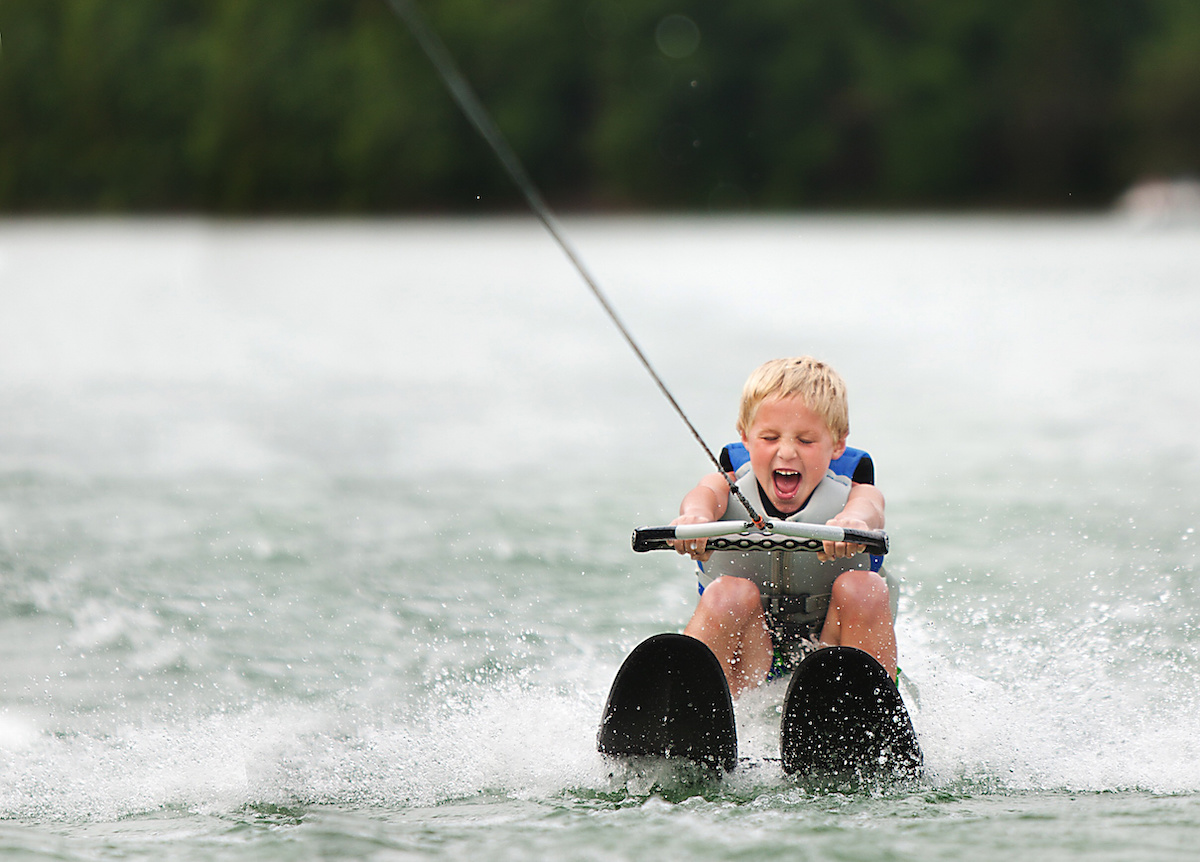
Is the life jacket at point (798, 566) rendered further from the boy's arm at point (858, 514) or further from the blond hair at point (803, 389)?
the blond hair at point (803, 389)

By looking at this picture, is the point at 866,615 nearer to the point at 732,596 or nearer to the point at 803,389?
the point at 732,596

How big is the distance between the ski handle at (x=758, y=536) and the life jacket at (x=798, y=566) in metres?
0.24

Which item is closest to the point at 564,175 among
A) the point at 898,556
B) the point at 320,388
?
the point at 320,388

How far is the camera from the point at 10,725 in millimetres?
3340

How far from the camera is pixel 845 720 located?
109 inches

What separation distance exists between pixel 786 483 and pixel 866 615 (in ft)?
0.99

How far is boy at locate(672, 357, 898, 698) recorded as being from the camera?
9.31ft

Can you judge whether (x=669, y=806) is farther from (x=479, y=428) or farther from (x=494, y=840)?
(x=479, y=428)

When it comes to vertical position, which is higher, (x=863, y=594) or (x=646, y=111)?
(x=646, y=111)

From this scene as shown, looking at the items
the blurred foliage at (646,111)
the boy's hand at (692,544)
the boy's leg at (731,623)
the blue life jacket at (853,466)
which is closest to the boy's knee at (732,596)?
the boy's leg at (731,623)

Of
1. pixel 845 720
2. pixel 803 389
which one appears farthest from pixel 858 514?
pixel 845 720

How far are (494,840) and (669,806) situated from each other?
342mm

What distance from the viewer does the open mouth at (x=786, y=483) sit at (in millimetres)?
2912

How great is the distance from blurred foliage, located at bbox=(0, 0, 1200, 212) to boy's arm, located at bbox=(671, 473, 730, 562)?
45.2m
